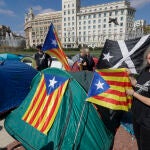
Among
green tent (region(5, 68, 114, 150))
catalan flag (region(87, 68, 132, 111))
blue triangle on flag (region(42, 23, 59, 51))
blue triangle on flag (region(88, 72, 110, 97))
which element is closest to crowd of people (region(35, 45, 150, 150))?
catalan flag (region(87, 68, 132, 111))

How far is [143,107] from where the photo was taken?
2.88 m

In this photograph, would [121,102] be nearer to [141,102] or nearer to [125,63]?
[141,102]

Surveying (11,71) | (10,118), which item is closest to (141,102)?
(10,118)

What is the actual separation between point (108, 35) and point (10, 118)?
352ft

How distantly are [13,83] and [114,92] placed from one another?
3.60 m

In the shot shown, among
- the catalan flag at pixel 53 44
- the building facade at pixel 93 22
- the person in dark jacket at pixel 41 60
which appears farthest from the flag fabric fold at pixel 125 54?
the building facade at pixel 93 22

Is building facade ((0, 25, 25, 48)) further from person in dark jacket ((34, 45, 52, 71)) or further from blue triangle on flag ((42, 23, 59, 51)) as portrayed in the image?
blue triangle on flag ((42, 23, 59, 51))

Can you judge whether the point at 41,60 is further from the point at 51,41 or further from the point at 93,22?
the point at 93,22

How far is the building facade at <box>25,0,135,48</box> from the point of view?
107062mm

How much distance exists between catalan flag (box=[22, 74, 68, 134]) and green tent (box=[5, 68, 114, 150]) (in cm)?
8

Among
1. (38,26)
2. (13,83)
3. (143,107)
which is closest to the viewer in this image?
(143,107)

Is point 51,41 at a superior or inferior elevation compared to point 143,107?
superior

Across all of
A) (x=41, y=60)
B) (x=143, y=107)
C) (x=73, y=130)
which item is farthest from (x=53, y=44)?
(x=143, y=107)

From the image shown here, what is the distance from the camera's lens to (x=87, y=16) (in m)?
116
